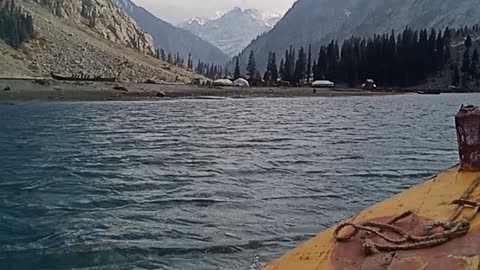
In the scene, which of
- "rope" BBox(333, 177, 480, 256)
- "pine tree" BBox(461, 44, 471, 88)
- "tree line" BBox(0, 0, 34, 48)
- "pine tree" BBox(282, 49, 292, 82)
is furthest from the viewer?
"pine tree" BBox(282, 49, 292, 82)

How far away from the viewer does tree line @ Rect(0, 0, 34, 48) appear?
154m

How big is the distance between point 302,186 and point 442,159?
29.9 feet

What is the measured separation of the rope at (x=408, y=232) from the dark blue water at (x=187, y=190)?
182 inches

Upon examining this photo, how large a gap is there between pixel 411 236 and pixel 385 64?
16545 cm

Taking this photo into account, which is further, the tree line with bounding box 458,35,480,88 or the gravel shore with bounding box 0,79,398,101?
the tree line with bounding box 458,35,480,88

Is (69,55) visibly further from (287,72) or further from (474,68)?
(474,68)

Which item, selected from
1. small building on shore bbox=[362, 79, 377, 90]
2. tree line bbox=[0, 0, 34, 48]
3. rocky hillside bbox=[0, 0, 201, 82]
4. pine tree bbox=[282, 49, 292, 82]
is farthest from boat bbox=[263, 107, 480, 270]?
pine tree bbox=[282, 49, 292, 82]

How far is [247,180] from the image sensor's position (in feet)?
64.8

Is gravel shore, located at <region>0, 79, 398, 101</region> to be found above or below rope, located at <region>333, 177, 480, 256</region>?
below

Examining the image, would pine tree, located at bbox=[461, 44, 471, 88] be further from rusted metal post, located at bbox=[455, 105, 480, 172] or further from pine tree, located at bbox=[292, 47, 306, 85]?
rusted metal post, located at bbox=[455, 105, 480, 172]

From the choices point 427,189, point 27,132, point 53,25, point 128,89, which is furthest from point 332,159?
point 53,25

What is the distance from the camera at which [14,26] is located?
15425cm

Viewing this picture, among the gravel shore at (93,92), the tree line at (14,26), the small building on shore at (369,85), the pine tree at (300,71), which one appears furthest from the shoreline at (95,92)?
the tree line at (14,26)

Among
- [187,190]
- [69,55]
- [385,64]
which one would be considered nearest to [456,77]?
[385,64]
